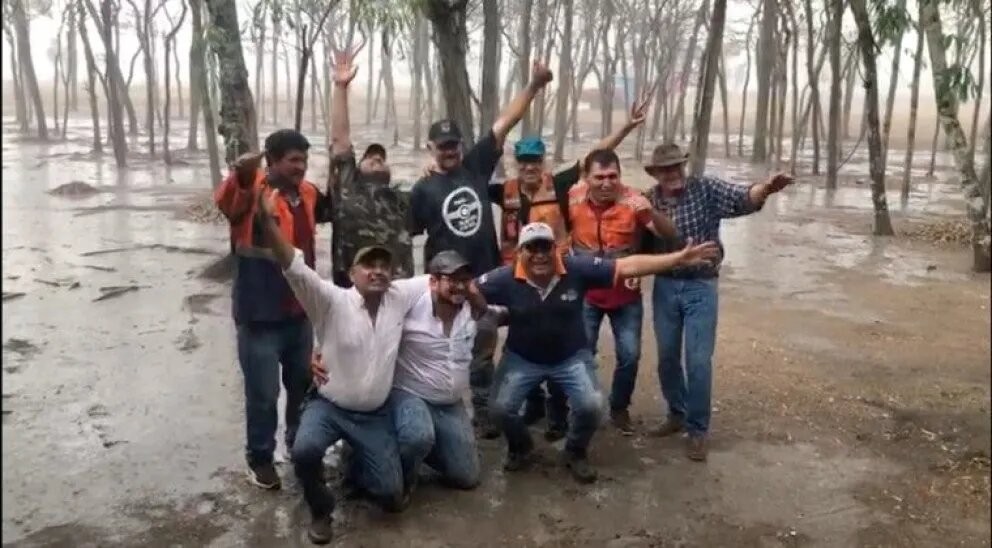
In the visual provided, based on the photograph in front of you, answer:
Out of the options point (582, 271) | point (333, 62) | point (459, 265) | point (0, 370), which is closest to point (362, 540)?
point (459, 265)

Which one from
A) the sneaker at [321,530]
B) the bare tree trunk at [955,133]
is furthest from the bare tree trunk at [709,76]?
the sneaker at [321,530]

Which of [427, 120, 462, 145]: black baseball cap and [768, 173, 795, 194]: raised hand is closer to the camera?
[768, 173, 795, 194]: raised hand

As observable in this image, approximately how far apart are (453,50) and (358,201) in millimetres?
3654

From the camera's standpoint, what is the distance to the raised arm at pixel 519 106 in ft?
16.4

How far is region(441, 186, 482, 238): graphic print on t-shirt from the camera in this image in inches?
188

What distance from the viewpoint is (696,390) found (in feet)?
15.4

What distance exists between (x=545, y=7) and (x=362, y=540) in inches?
Result: 775

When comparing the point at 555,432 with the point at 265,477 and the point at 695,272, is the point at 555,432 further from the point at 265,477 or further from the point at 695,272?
the point at 265,477

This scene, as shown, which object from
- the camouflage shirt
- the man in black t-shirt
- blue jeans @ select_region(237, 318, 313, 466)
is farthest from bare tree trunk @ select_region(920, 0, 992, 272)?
blue jeans @ select_region(237, 318, 313, 466)

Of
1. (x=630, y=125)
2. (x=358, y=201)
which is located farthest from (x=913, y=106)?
(x=358, y=201)

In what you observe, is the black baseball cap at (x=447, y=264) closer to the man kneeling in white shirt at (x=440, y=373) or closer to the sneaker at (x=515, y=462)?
the man kneeling in white shirt at (x=440, y=373)

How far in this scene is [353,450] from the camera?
4.23 meters

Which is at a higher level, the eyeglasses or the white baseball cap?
the white baseball cap

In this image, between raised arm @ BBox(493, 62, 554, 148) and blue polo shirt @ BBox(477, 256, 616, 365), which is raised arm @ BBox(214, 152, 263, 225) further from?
raised arm @ BBox(493, 62, 554, 148)
